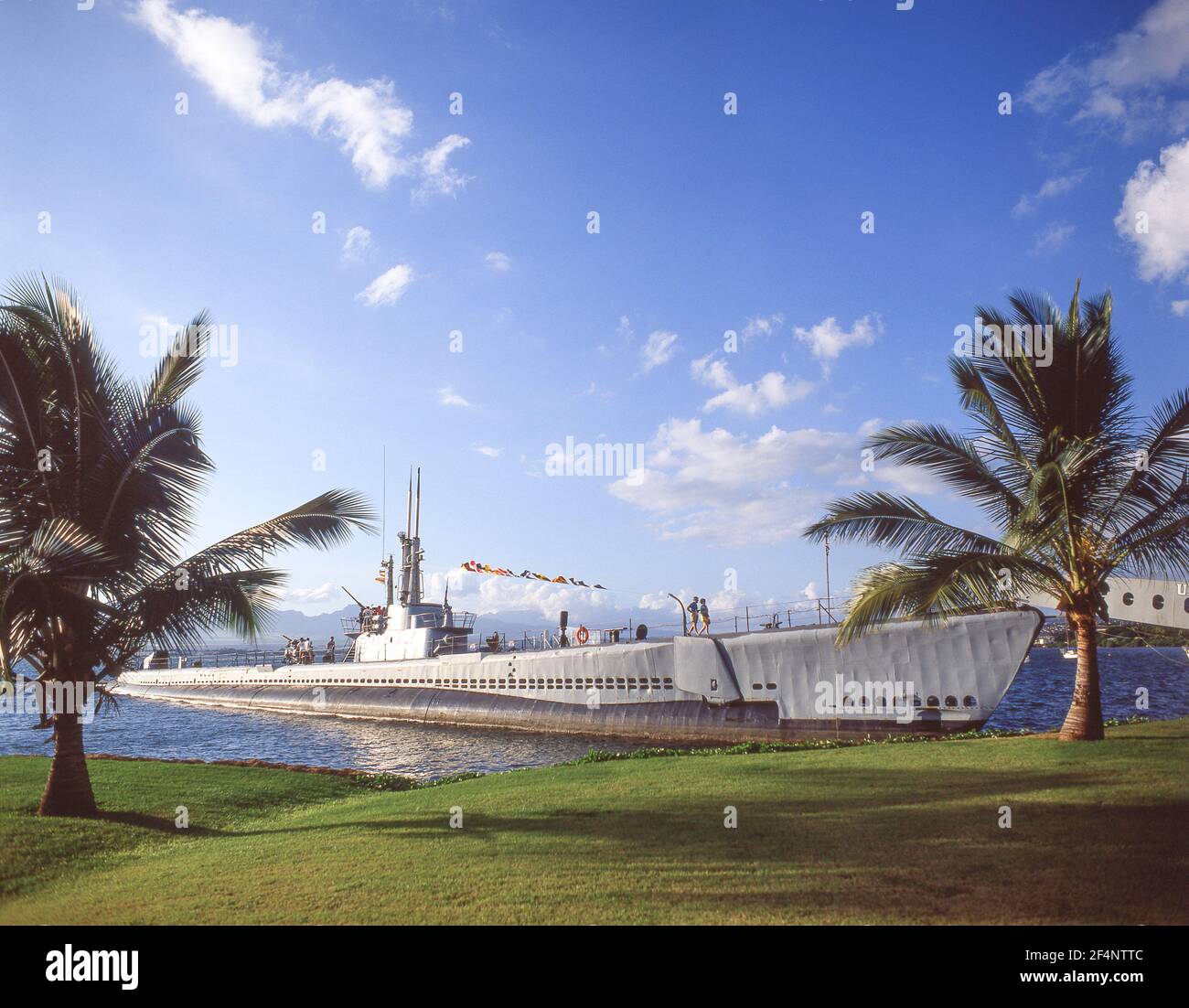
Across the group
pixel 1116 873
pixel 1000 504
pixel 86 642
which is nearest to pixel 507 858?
pixel 1116 873

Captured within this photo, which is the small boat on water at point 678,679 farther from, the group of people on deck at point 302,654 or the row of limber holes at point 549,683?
the group of people on deck at point 302,654

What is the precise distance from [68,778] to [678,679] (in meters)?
19.8

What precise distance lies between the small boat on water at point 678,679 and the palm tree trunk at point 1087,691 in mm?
2497

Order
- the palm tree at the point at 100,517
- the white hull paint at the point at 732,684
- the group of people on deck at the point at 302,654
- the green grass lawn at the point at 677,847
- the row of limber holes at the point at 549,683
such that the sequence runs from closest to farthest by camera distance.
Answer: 1. the green grass lawn at the point at 677,847
2. the palm tree at the point at 100,517
3. the white hull paint at the point at 732,684
4. the row of limber holes at the point at 549,683
5. the group of people on deck at the point at 302,654

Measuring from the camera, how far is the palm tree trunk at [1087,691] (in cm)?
1377

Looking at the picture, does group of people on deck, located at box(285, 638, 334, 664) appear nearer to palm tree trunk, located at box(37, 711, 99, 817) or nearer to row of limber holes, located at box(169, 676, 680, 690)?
row of limber holes, located at box(169, 676, 680, 690)

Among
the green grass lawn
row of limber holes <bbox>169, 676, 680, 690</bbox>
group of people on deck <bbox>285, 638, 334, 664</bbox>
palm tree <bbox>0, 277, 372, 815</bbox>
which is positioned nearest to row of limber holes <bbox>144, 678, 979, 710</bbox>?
row of limber holes <bbox>169, 676, 680, 690</bbox>

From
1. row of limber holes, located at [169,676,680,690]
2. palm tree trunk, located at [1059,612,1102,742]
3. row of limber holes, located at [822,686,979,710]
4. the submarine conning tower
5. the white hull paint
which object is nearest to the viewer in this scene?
palm tree trunk, located at [1059,612,1102,742]

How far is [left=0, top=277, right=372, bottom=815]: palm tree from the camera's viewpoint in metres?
11.9

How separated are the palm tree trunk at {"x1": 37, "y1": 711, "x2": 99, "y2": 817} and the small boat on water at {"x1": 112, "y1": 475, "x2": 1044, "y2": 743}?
50.5 ft

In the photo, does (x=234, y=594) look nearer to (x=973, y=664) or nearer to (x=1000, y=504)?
(x=1000, y=504)

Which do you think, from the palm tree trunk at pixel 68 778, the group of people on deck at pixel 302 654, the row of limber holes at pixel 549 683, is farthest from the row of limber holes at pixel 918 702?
the group of people on deck at pixel 302 654

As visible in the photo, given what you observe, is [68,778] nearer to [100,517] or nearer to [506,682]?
[100,517]

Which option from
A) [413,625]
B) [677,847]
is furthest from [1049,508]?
[413,625]
